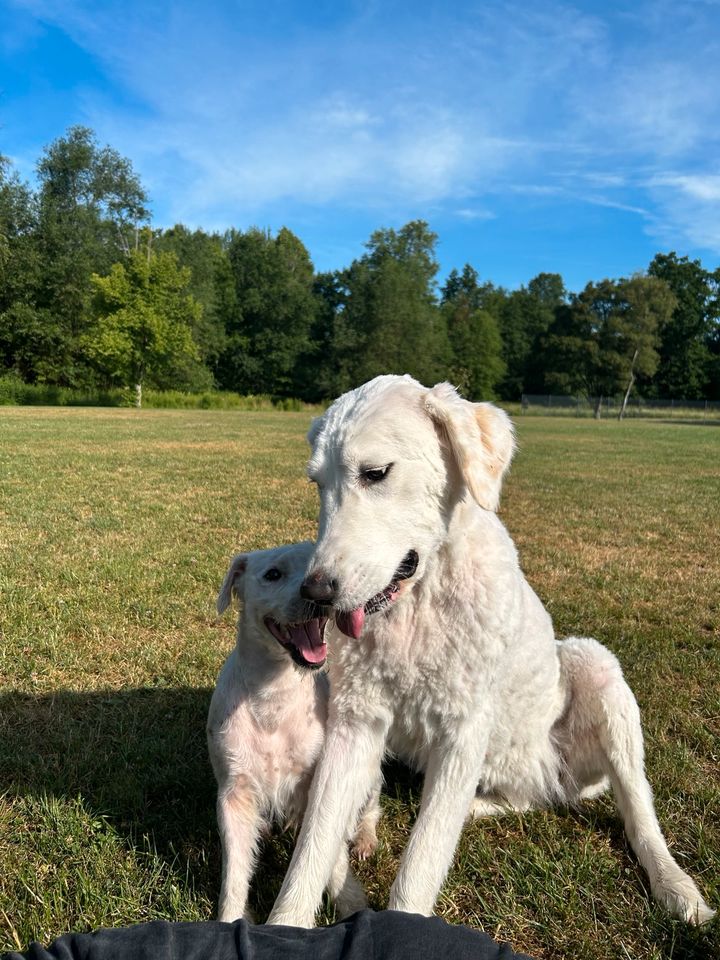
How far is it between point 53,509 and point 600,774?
821cm

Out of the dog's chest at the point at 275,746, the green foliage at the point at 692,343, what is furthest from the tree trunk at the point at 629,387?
the dog's chest at the point at 275,746

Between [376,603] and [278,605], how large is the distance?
0.59 meters

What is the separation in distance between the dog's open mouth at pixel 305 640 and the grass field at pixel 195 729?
83 centimetres

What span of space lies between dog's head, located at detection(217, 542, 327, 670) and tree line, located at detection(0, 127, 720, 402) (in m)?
39.2

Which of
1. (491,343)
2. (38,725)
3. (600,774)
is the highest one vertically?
(491,343)

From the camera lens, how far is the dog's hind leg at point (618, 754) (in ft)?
7.56

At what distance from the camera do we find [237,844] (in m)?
2.34

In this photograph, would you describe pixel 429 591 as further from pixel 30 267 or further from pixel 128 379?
pixel 30 267

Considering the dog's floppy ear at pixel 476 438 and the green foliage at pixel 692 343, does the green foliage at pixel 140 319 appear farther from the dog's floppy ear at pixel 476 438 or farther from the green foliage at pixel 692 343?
the green foliage at pixel 692 343

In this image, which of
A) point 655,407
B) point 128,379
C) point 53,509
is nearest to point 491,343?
point 655,407

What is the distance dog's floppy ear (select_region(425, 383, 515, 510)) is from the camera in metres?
2.27

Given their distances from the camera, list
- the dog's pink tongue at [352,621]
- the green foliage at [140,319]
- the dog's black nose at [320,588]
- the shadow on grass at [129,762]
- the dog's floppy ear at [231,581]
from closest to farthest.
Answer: the dog's black nose at [320,588]
the dog's pink tongue at [352,621]
the shadow on grass at [129,762]
the dog's floppy ear at [231,581]
the green foliage at [140,319]

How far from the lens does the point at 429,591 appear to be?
2363mm

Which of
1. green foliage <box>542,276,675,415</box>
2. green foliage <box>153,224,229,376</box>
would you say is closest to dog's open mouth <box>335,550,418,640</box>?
green foliage <box>153,224,229,376</box>
